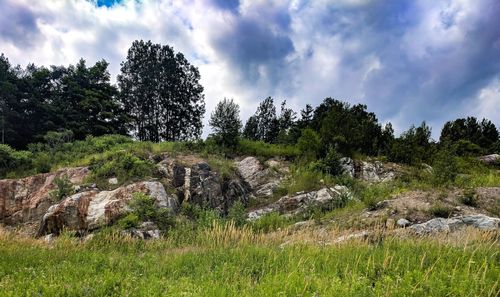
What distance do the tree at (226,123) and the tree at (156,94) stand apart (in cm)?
1755

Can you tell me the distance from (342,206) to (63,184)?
12924 mm

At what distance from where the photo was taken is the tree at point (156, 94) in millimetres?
41188

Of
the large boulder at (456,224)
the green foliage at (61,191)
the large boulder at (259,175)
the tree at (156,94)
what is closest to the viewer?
the large boulder at (456,224)

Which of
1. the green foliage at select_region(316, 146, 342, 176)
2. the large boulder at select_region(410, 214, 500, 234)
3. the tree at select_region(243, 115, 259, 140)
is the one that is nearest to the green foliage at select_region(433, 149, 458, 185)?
the green foliage at select_region(316, 146, 342, 176)

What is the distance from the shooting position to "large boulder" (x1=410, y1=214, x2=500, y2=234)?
10.5 meters

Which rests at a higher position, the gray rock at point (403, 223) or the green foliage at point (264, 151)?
the green foliage at point (264, 151)

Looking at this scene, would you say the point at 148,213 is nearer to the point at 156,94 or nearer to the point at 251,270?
the point at 251,270

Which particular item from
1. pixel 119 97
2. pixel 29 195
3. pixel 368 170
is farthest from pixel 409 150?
pixel 119 97

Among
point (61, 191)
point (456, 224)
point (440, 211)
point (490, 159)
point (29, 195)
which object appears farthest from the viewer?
point (490, 159)

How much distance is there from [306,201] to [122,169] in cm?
943

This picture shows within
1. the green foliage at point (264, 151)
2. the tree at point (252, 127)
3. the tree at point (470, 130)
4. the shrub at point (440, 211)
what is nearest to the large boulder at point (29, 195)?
the green foliage at point (264, 151)

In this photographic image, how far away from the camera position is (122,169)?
17.4 m

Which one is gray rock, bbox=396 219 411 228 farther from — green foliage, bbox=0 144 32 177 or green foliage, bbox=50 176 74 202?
green foliage, bbox=0 144 32 177

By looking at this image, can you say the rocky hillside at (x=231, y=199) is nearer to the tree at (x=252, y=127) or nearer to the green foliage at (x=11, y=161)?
the green foliage at (x=11, y=161)
